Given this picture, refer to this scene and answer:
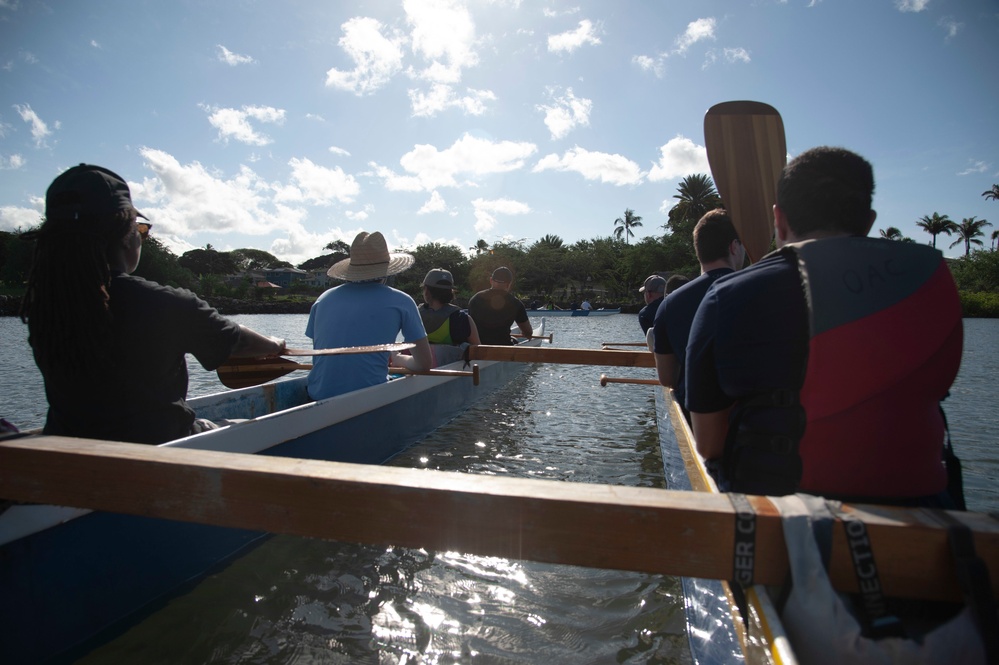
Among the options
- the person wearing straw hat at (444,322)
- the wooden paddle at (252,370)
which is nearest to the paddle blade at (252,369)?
the wooden paddle at (252,370)

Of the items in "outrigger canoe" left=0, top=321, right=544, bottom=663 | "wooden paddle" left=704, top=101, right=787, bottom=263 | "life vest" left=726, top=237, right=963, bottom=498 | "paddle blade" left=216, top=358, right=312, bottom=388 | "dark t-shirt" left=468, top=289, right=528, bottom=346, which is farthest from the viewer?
"dark t-shirt" left=468, top=289, right=528, bottom=346

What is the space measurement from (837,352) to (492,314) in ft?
21.0

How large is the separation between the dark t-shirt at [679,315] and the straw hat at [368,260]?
2.17 m

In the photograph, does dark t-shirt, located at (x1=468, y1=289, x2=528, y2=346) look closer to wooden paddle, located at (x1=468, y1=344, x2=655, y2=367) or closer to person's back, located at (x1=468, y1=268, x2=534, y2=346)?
person's back, located at (x1=468, y1=268, x2=534, y2=346)

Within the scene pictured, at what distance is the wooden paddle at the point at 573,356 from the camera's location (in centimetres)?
507

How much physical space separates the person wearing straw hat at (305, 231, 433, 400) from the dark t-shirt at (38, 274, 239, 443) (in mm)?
1813

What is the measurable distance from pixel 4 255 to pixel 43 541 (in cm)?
5896

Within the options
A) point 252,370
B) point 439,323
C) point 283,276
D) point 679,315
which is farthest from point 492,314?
point 283,276

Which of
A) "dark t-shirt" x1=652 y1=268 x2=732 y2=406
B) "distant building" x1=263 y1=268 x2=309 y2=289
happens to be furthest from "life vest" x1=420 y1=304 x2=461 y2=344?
"distant building" x1=263 y1=268 x2=309 y2=289

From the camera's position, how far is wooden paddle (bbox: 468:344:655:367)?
507 cm

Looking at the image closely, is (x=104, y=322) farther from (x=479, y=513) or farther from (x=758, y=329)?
(x=758, y=329)

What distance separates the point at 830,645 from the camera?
103 centimetres

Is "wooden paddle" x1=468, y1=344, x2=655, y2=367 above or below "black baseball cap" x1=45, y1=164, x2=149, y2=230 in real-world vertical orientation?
below

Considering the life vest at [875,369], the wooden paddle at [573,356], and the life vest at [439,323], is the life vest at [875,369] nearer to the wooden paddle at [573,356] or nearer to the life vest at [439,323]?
the wooden paddle at [573,356]
